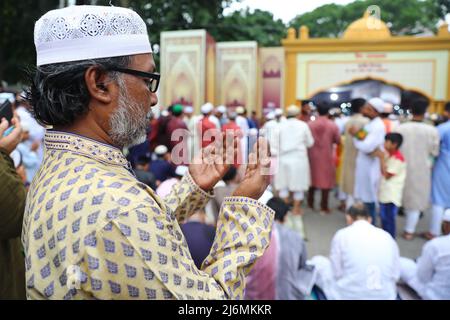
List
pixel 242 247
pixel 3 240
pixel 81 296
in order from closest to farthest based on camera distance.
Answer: pixel 81 296, pixel 242 247, pixel 3 240

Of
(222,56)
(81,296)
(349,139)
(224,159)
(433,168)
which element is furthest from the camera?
(222,56)

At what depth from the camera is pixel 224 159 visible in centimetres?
138

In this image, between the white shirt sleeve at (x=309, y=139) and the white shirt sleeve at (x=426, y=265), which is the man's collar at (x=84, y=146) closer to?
the white shirt sleeve at (x=426, y=265)

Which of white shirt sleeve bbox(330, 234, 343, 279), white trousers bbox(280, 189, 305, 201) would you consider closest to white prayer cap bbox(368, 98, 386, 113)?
white trousers bbox(280, 189, 305, 201)

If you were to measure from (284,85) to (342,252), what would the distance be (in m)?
12.0

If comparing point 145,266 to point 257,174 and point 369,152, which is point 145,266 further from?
point 369,152

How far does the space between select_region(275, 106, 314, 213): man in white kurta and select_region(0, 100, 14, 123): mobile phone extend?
171 inches

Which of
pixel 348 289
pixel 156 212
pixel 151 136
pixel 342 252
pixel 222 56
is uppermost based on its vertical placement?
pixel 222 56

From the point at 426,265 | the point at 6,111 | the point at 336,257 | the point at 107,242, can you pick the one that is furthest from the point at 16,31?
the point at 107,242

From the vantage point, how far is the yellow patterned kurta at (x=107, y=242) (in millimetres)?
871

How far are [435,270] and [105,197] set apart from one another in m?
2.92
